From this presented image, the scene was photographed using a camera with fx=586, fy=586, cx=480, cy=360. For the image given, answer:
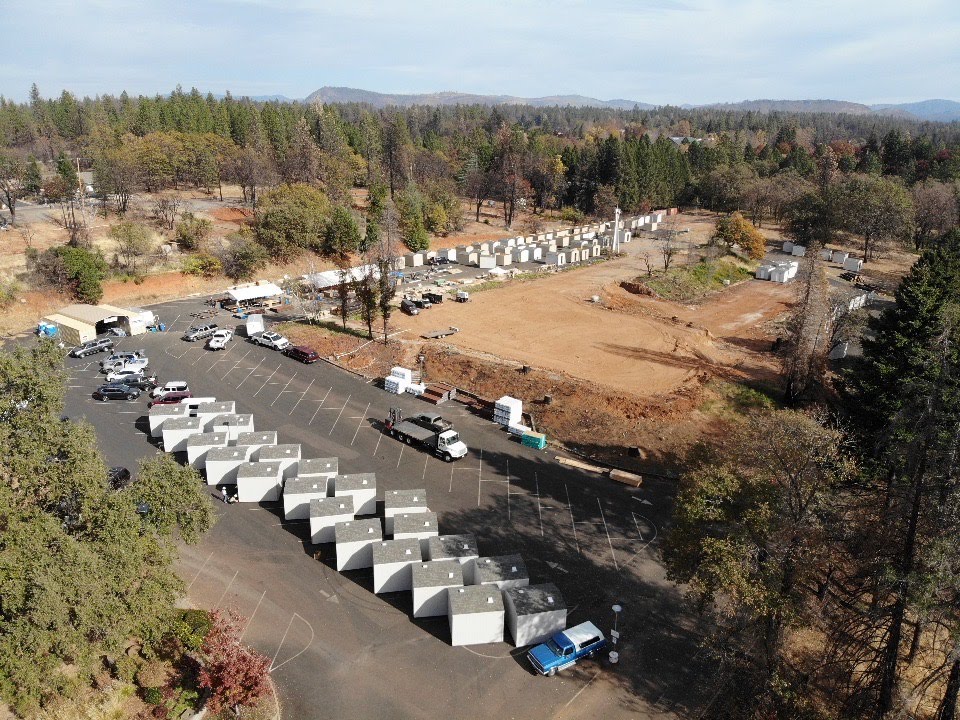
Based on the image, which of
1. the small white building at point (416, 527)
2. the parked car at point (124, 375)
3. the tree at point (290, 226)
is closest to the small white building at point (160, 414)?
the parked car at point (124, 375)

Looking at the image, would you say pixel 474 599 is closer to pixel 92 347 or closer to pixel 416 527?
pixel 416 527

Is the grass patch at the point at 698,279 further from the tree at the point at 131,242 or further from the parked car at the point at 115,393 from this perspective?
the tree at the point at 131,242

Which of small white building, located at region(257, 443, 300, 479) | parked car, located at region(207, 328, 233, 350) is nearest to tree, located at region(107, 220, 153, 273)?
parked car, located at region(207, 328, 233, 350)

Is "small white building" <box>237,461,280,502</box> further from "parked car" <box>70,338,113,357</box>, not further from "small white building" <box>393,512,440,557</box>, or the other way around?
"parked car" <box>70,338,113,357</box>

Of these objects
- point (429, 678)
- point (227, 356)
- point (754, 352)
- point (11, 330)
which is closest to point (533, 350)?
point (754, 352)

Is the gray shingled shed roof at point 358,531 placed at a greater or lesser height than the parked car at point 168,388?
lesser

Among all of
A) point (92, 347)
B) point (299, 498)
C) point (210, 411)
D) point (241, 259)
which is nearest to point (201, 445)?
point (210, 411)

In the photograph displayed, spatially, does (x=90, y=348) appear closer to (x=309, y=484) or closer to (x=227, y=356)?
(x=227, y=356)
